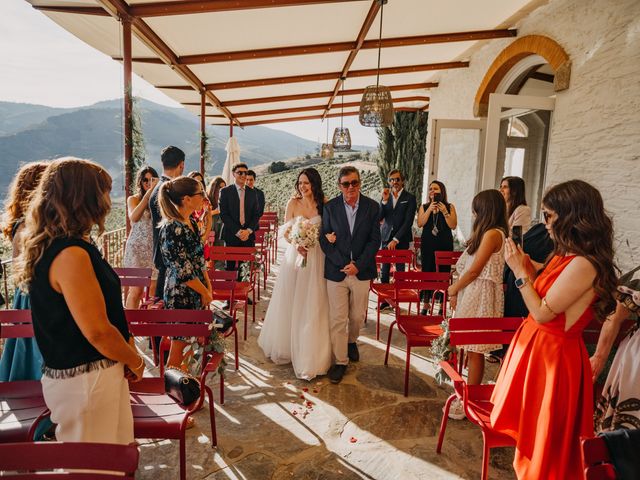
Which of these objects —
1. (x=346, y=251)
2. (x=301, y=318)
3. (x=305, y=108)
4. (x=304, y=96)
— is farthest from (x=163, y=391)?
(x=305, y=108)

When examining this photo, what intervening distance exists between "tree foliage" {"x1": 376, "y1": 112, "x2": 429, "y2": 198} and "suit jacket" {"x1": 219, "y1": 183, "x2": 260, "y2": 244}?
763cm

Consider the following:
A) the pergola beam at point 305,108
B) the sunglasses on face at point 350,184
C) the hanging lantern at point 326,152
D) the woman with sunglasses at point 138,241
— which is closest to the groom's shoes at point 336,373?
the sunglasses on face at point 350,184

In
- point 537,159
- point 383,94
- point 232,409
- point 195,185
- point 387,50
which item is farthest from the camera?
point 537,159

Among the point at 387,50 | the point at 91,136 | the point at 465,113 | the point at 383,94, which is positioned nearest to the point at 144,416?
the point at 383,94

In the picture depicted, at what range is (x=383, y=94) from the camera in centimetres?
548

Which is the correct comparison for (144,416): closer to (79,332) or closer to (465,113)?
(79,332)

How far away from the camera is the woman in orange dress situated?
188 centimetres

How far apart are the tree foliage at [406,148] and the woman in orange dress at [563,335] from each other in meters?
11.1

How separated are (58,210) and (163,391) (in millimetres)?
1421

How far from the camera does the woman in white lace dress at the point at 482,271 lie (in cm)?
313

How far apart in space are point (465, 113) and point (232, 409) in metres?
7.61

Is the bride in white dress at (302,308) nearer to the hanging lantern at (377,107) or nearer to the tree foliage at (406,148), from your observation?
the hanging lantern at (377,107)

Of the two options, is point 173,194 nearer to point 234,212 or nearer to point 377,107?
point 234,212

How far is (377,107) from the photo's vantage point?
214 inches
